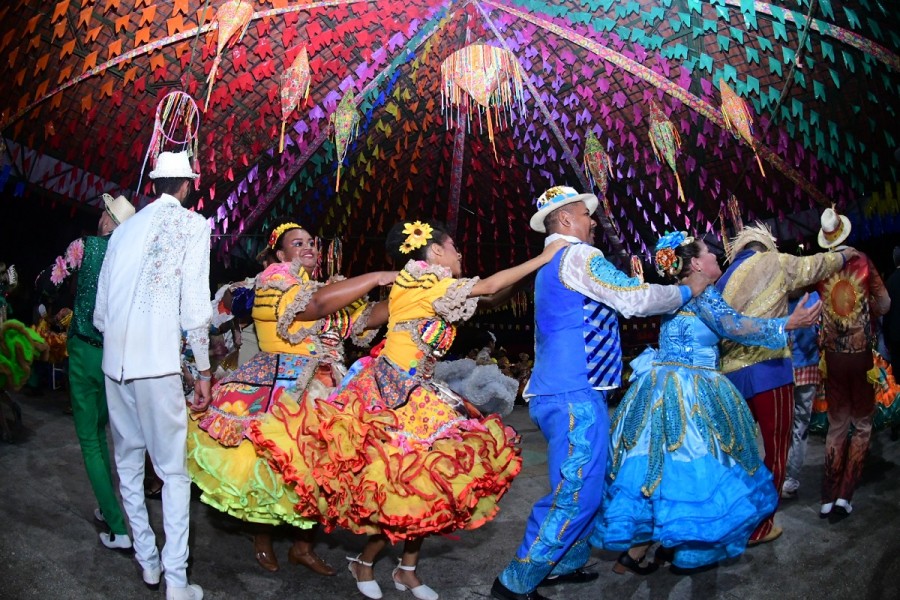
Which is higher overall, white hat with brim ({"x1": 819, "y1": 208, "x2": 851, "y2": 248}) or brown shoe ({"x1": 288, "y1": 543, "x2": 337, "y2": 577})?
white hat with brim ({"x1": 819, "y1": 208, "x2": 851, "y2": 248})

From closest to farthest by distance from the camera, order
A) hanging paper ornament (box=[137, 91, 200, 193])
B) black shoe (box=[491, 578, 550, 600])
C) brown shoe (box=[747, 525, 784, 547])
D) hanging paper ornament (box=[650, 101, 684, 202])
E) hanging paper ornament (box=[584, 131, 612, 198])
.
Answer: black shoe (box=[491, 578, 550, 600]) < brown shoe (box=[747, 525, 784, 547]) < hanging paper ornament (box=[137, 91, 200, 193]) < hanging paper ornament (box=[650, 101, 684, 202]) < hanging paper ornament (box=[584, 131, 612, 198])

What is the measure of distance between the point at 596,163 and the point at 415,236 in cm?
712

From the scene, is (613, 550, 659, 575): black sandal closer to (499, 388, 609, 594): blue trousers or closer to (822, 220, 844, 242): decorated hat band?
(499, 388, 609, 594): blue trousers

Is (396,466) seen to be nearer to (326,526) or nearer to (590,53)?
(326,526)

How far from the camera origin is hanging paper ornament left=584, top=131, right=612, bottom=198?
32.8 feet

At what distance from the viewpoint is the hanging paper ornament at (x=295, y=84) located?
8.32 m

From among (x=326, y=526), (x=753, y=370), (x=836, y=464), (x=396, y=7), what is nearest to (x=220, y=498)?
(x=326, y=526)

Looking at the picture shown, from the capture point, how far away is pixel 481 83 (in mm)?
9633

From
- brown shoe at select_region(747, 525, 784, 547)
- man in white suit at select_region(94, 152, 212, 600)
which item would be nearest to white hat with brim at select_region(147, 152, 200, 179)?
man in white suit at select_region(94, 152, 212, 600)

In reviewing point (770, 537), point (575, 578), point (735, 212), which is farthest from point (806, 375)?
point (735, 212)

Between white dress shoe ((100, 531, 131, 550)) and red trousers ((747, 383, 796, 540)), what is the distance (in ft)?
11.1

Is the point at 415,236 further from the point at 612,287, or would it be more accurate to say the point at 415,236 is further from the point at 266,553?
the point at 266,553

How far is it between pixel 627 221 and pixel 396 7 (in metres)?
4.61

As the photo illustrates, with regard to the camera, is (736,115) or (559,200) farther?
(736,115)
